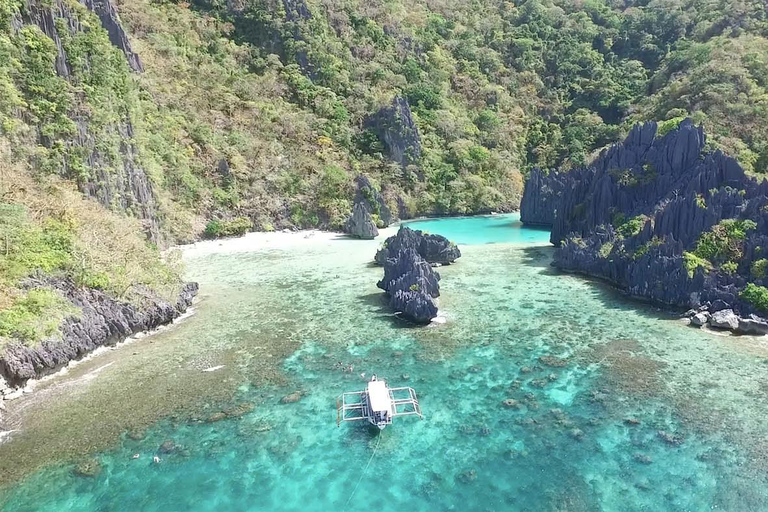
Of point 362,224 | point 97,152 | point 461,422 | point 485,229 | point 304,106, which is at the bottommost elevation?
point 461,422

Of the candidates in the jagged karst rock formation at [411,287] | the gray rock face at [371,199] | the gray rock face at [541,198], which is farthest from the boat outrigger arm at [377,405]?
the gray rock face at [541,198]

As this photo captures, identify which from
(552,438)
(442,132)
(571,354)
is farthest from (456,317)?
(442,132)

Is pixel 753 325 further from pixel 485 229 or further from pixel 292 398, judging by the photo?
pixel 485 229

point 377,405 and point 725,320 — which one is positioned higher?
point 725,320

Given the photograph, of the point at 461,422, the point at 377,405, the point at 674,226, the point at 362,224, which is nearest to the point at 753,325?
the point at 674,226

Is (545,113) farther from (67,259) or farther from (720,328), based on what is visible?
(67,259)

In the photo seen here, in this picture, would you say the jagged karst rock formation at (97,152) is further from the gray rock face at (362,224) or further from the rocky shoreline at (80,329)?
the gray rock face at (362,224)

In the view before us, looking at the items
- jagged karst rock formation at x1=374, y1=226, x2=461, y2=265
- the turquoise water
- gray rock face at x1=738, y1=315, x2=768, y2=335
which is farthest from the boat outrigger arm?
the turquoise water
